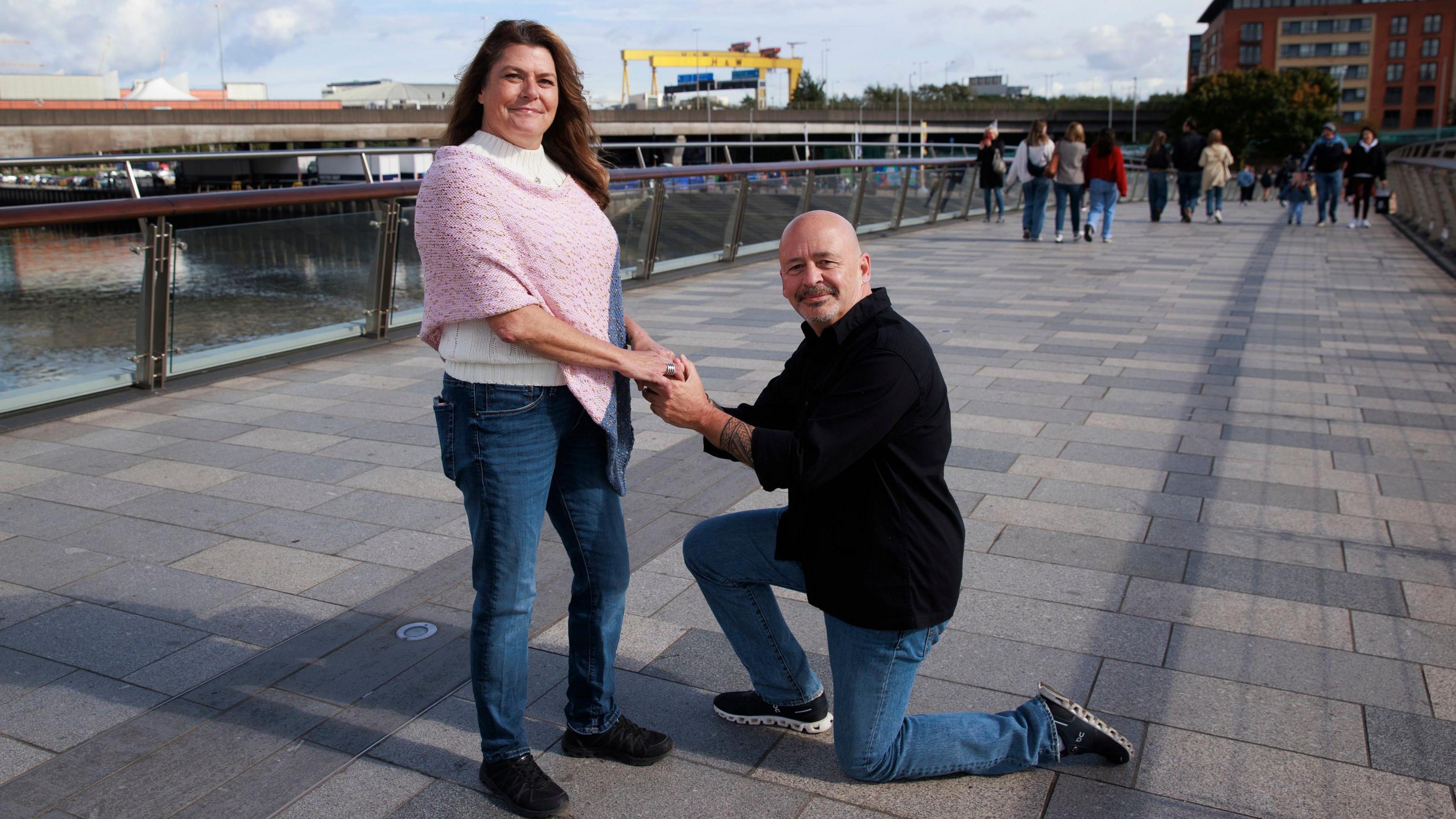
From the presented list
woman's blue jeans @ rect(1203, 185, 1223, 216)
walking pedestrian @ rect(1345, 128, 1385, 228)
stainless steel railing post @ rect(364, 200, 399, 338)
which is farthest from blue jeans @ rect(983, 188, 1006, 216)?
stainless steel railing post @ rect(364, 200, 399, 338)

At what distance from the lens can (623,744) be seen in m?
2.60

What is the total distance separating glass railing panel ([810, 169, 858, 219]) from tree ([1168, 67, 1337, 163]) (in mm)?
82010

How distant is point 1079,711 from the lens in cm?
255

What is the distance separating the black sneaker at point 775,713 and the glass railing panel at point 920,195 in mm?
15328

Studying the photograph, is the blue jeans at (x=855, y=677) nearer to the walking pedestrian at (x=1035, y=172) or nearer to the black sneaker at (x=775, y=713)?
the black sneaker at (x=775, y=713)

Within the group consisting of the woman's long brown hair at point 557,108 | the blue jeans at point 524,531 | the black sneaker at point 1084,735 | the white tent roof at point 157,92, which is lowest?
the black sneaker at point 1084,735

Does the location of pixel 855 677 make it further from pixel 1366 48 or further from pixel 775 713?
pixel 1366 48

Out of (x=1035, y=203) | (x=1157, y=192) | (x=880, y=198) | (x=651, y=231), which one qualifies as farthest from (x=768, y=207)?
(x=1157, y=192)

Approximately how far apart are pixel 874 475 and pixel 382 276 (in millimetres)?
6490

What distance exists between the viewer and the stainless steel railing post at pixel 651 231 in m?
11.0

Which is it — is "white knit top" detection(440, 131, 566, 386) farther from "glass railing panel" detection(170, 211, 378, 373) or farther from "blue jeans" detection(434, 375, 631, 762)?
"glass railing panel" detection(170, 211, 378, 373)

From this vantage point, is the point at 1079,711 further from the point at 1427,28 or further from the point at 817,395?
the point at 1427,28

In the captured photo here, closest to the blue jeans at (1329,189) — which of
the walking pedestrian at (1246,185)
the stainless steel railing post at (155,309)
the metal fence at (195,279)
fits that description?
the walking pedestrian at (1246,185)

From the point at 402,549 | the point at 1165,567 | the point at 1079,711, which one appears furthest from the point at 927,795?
the point at 402,549
